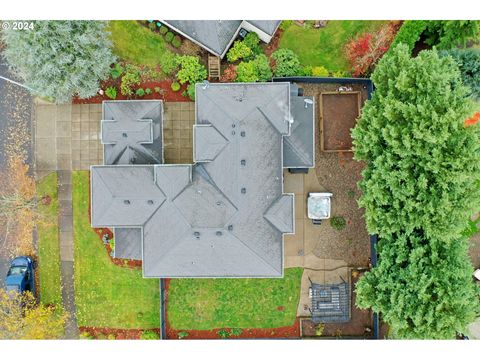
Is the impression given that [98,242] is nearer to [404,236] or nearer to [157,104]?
[157,104]

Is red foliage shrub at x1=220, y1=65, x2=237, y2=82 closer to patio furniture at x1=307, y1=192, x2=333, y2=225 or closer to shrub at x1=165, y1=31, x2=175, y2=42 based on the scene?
shrub at x1=165, y1=31, x2=175, y2=42

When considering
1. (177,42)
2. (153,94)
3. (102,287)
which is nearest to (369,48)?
(177,42)

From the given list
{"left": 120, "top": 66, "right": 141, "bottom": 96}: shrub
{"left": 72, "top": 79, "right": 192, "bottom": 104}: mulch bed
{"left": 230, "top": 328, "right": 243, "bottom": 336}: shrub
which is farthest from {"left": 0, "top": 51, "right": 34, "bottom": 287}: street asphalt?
{"left": 230, "top": 328, "right": 243, "bottom": 336}: shrub

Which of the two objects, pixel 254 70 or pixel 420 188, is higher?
pixel 254 70

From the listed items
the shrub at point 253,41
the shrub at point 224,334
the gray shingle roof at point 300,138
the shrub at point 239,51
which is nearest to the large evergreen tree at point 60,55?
the shrub at point 239,51

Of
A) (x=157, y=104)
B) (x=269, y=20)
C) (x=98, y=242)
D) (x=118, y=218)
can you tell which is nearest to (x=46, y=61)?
(x=157, y=104)

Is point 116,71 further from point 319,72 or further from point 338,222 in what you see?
point 338,222
